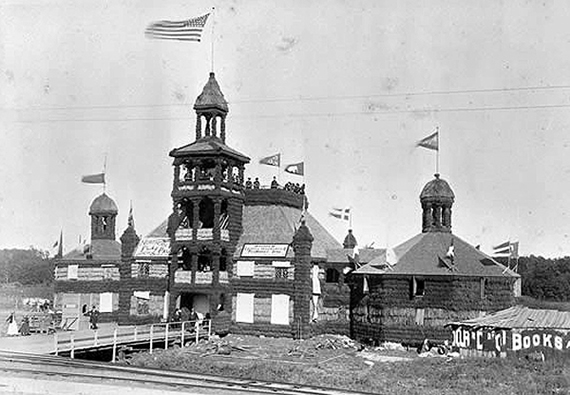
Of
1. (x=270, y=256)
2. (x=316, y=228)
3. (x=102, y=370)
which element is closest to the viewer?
(x=102, y=370)

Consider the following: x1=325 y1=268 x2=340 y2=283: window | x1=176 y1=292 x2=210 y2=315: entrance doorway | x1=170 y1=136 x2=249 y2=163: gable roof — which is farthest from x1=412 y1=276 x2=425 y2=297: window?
x1=170 y1=136 x2=249 y2=163: gable roof

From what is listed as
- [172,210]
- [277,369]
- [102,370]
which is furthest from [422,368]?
[172,210]

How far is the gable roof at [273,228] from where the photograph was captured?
4584 cm

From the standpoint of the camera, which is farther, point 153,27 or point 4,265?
point 4,265

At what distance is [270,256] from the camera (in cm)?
4459

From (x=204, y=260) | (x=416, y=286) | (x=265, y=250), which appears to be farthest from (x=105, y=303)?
(x=416, y=286)

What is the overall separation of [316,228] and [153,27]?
28.1 metres

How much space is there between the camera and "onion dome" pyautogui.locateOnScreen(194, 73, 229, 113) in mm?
46188

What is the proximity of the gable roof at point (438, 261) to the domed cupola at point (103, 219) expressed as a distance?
2569 cm

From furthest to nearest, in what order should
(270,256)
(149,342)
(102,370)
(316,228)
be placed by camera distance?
(316,228) < (270,256) < (149,342) < (102,370)

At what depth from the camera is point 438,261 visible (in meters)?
40.8

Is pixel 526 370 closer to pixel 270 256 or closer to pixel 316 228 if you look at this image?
pixel 270 256

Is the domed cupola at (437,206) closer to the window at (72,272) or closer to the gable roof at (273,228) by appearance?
the gable roof at (273,228)

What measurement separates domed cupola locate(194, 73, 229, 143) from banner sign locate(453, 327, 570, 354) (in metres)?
21.6
